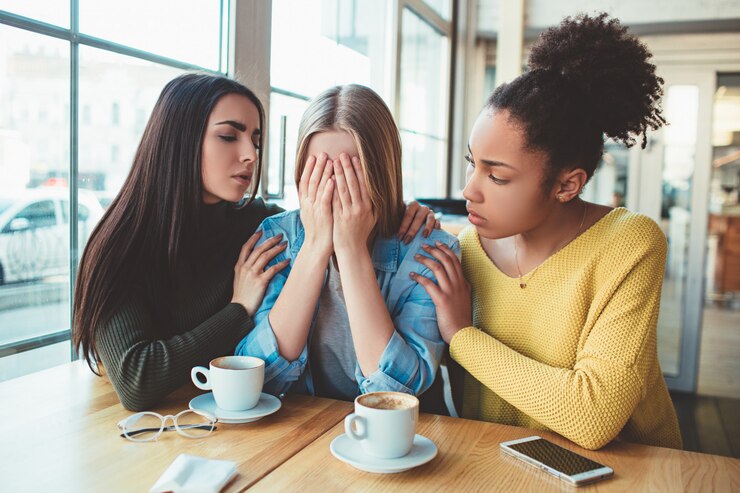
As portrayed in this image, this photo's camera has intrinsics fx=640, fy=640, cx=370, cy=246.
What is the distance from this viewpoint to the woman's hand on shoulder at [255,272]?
124 cm

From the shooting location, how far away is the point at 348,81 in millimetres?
2707

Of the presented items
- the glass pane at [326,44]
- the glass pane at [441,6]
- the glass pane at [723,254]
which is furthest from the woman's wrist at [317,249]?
the glass pane at [723,254]

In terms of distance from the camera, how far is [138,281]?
116 centimetres

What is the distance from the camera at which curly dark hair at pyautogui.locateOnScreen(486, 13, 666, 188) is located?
3.64 feet

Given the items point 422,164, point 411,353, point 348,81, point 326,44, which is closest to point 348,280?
point 411,353

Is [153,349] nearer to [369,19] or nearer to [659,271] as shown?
[659,271]

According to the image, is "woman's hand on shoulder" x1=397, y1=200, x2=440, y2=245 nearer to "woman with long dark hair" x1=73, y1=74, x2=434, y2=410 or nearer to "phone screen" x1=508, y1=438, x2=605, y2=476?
"woman with long dark hair" x1=73, y1=74, x2=434, y2=410

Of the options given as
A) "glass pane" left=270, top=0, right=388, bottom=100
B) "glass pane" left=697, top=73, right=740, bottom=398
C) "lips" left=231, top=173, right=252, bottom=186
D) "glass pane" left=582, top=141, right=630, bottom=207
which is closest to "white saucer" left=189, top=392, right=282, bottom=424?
"lips" left=231, top=173, right=252, bottom=186

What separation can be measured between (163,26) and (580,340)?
126 centimetres

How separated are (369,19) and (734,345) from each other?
3.76m

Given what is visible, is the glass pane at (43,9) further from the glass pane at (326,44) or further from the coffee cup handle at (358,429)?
the coffee cup handle at (358,429)

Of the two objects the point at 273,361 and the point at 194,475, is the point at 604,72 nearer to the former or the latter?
the point at 273,361

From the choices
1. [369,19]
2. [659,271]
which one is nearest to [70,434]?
[659,271]

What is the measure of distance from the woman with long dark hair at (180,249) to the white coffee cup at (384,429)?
1.25 ft
